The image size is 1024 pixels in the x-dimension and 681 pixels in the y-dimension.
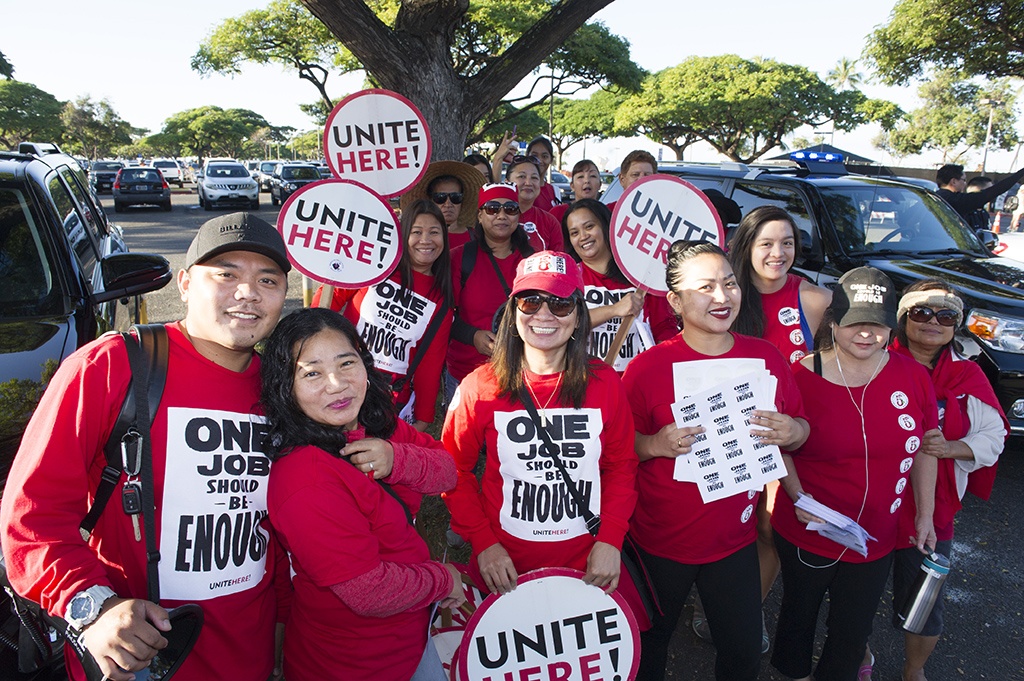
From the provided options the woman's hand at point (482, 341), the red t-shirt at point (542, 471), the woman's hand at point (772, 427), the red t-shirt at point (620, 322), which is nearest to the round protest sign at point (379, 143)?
the woman's hand at point (482, 341)

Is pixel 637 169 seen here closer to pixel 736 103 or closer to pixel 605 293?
pixel 605 293

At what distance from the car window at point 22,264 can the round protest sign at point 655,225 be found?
2.61 meters

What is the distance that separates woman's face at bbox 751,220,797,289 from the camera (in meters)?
3.16

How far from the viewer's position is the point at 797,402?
2.46 m

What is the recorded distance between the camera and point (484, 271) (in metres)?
3.84

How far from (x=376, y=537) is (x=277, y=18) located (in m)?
26.9

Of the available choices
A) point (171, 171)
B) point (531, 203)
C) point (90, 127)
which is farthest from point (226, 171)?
point (90, 127)

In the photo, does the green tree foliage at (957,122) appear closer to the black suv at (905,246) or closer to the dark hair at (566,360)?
the black suv at (905,246)

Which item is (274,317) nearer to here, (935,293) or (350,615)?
(350,615)

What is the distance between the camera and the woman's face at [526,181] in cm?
544

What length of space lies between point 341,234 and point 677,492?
198 cm

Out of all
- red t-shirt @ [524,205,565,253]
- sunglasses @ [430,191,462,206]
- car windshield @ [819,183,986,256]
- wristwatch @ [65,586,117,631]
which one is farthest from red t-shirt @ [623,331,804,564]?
car windshield @ [819,183,986,256]

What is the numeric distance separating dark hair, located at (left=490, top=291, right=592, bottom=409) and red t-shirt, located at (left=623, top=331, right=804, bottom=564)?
→ 29 cm

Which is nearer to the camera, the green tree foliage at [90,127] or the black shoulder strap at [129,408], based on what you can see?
the black shoulder strap at [129,408]
